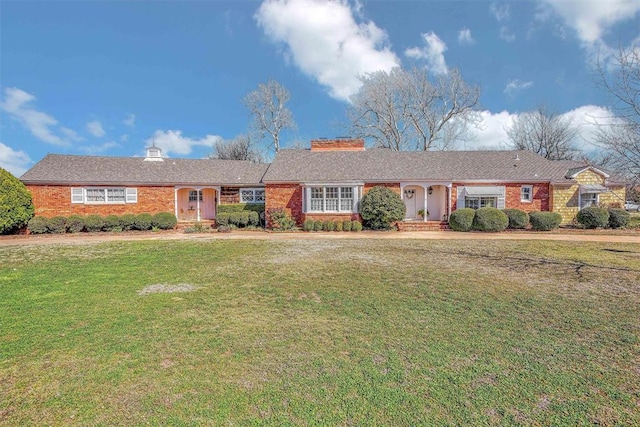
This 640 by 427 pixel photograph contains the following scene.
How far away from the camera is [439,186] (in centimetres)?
2142

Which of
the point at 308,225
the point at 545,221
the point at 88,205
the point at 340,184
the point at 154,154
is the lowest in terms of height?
the point at 308,225

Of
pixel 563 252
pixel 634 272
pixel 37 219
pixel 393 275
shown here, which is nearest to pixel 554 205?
pixel 563 252

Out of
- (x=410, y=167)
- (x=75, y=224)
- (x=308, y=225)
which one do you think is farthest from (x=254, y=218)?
(x=410, y=167)

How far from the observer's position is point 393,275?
26.5 feet

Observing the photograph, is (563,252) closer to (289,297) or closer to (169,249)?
(289,297)

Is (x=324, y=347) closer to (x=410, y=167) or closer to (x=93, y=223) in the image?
(x=410, y=167)

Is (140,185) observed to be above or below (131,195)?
above

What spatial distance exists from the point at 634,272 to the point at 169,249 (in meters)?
14.4

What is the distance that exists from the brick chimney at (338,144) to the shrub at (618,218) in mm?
15294

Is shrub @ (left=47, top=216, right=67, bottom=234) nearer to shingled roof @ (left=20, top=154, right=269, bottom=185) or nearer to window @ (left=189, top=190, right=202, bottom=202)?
shingled roof @ (left=20, top=154, right=269, bottom=185)

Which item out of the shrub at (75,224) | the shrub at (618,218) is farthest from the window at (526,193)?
the shrub at (75,224)

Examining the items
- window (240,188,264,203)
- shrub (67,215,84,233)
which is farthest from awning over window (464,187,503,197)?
shrub (67,215,84,233)

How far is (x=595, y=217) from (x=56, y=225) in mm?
29899

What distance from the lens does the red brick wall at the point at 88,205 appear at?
1950 centimetres
